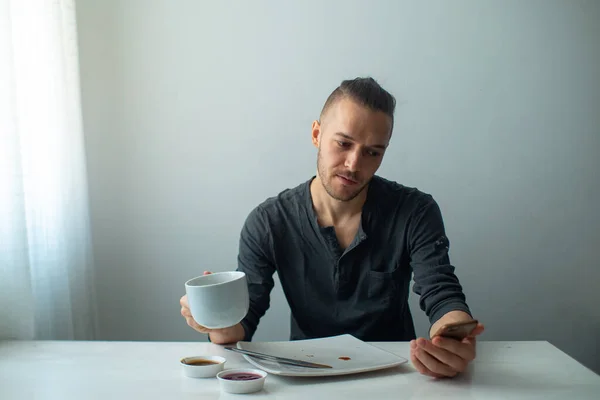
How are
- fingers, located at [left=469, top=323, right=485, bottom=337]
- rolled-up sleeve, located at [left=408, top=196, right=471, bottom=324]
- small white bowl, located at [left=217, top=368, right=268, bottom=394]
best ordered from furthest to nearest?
rolled-up sleeve, located at [left=408, top=196, right=471, bottom=324]
fingers, located at [left=469, top=323, right=485, bottom=337]
small white bowl, located at [left=217, top=368, right=268, bottom=394]

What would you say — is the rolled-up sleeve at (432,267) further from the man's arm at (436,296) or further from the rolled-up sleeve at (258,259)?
the rolled-up sleeve at (258,259)

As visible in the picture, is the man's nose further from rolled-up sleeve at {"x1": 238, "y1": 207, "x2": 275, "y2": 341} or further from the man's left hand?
the man's left hand

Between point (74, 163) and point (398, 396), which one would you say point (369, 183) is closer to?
point (398, 396)

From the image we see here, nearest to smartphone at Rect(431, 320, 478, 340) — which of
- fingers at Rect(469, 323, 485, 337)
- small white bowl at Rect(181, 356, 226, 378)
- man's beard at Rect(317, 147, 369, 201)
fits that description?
fingers at Rect(469, 323, 485, 337)

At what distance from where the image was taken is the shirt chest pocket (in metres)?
1.56

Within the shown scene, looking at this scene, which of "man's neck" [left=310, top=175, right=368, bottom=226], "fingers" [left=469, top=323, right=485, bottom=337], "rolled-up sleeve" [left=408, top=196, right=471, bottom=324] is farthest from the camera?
"man's neck" [left=310, top=175, right=368, bottom=226]

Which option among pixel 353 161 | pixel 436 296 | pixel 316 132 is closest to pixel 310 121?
pixel 316 132

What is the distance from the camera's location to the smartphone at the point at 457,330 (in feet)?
3.55

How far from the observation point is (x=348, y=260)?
1.57 meters

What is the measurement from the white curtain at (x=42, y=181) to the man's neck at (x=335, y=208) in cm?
76

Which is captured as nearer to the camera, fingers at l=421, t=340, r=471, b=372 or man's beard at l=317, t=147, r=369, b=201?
fingers at l=421, t=340, r=471, b=372

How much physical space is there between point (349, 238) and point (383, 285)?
15 centimetres

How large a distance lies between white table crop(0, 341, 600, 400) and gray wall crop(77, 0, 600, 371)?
0.90 m

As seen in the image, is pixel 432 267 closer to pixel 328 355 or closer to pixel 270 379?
pixel 328 355
